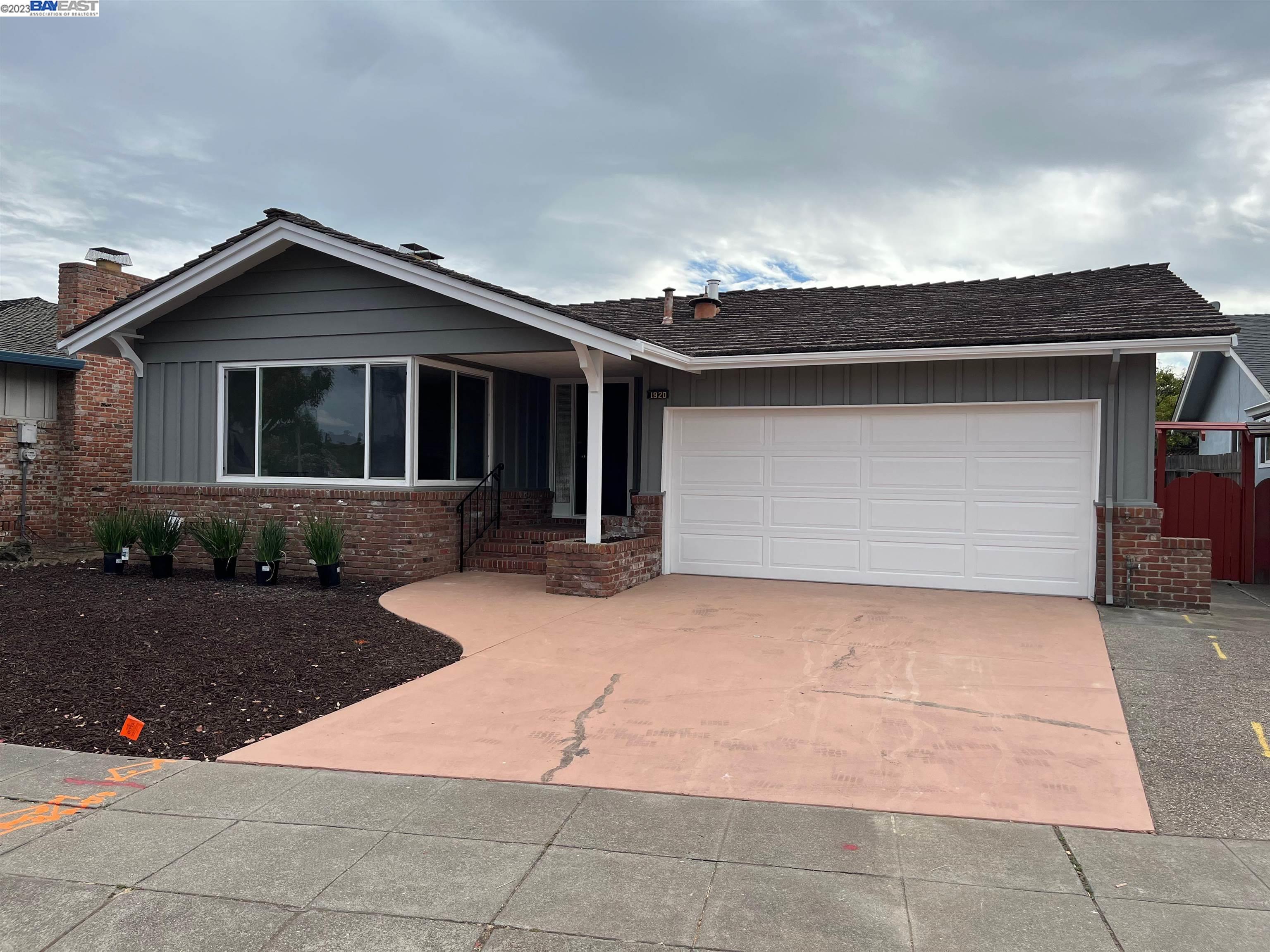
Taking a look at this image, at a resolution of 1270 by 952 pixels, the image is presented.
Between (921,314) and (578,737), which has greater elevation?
(921,314)

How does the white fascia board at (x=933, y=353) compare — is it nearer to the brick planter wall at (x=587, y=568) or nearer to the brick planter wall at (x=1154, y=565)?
the brick planter wall at (x=1154, y=565)

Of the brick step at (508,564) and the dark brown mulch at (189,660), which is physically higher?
the brick step at (508,564)

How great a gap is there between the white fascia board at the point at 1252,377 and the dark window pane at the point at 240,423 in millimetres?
15159

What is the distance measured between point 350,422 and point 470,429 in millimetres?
1657

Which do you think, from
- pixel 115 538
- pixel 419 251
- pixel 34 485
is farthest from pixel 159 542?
pixel 419 251

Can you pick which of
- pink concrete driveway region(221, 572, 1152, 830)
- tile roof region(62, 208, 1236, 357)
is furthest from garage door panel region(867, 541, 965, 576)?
tile roof region(62, 208, 1236, 357)

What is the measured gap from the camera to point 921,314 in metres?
11.1

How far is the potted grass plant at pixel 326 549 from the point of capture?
33.0 ft

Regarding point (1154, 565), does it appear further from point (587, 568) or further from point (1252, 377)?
point (1252, 377)

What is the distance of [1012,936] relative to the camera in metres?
2.79

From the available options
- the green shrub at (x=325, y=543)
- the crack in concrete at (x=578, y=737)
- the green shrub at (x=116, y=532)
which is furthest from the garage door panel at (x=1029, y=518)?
the green shrub at (x=116, y=532)

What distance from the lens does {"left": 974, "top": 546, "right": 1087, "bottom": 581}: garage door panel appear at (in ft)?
31.7

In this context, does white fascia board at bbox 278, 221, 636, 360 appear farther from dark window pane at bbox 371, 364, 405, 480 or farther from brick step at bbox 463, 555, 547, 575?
brick step at bbox 463, 555, 547, 575

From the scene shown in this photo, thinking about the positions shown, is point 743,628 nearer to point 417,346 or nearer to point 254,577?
point 417,346
